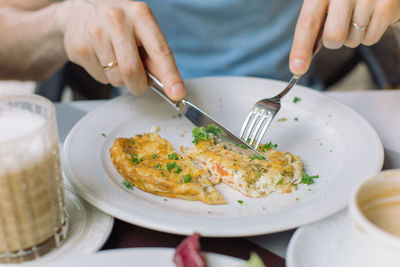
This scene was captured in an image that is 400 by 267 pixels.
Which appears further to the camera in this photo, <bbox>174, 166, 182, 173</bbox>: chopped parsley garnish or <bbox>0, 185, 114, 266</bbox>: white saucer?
<bbox>174, 166, 182, 173</bbox>: chopped parsley garnish

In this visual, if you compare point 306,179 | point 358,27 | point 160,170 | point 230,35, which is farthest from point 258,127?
point 230,35

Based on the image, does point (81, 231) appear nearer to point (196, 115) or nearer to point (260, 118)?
point (196, 115)

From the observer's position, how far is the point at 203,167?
1.30 m

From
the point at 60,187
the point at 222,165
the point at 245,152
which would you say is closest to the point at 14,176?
the point at 60,187

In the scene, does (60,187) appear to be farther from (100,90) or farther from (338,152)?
(100,90)

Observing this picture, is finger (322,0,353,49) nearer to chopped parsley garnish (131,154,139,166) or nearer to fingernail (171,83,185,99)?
fingernail (171,83,185,99)

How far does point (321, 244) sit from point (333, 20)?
28.7 inches

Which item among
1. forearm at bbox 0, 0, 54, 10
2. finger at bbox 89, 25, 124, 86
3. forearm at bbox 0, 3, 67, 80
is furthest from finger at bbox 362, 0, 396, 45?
forearm at bbox 0, 0, 54, 10

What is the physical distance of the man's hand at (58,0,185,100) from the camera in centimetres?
137

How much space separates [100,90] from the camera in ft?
7.93

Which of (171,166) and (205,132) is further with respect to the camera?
(205,132)

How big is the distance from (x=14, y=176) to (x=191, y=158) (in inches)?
24.0

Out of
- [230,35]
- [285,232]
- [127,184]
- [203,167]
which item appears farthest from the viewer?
[230,35]

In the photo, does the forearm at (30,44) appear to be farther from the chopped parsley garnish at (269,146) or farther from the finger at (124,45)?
the chopped parsley garnish at (269,146)
